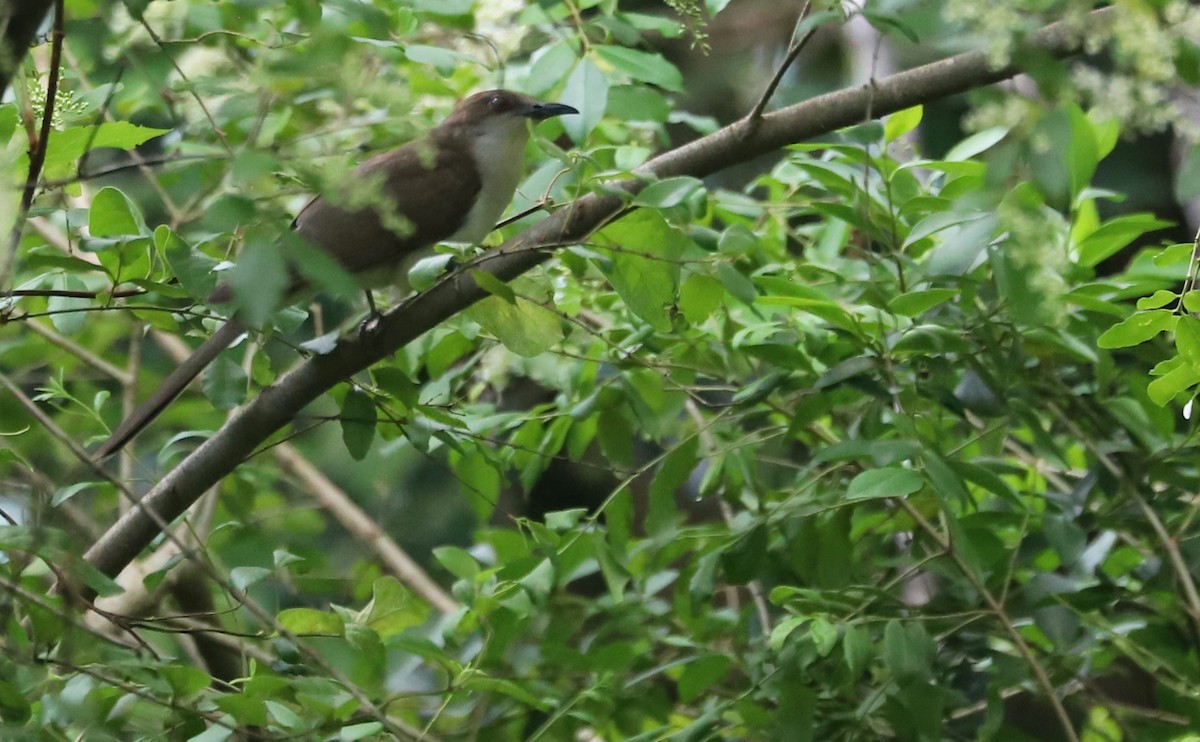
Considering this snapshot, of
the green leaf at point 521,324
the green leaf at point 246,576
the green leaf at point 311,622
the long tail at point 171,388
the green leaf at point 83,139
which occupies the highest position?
the green leaf at point 83,139

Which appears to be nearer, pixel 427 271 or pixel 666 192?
pixel 666 192

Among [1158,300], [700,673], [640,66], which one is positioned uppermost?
[640,66]

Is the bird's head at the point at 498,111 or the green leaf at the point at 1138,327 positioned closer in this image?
the green leaf at the point at 1138,327

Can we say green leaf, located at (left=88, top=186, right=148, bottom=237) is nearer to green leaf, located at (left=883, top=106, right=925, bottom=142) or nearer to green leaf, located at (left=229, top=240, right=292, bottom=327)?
green leaf, located at (left=229, top=240, right=292, bottom=327)

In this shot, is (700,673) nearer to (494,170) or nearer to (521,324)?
(521,324)

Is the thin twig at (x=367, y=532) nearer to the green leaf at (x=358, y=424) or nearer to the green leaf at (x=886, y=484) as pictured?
the green leaf at (x=358, y=424)

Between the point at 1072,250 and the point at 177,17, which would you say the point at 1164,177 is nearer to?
the point at 1072,250

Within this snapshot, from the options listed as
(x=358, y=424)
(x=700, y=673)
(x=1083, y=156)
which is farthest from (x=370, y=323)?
(x=1083, y=156)

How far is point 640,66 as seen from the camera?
2.14m

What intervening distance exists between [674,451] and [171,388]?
2.87ft

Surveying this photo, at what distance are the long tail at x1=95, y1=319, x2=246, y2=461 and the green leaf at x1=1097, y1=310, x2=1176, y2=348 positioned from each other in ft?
4.27

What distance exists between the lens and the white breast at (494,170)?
2729mm

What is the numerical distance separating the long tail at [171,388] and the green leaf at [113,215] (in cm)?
22

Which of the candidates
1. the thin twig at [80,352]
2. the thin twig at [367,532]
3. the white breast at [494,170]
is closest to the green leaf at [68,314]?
the thin twig at [80,352]
